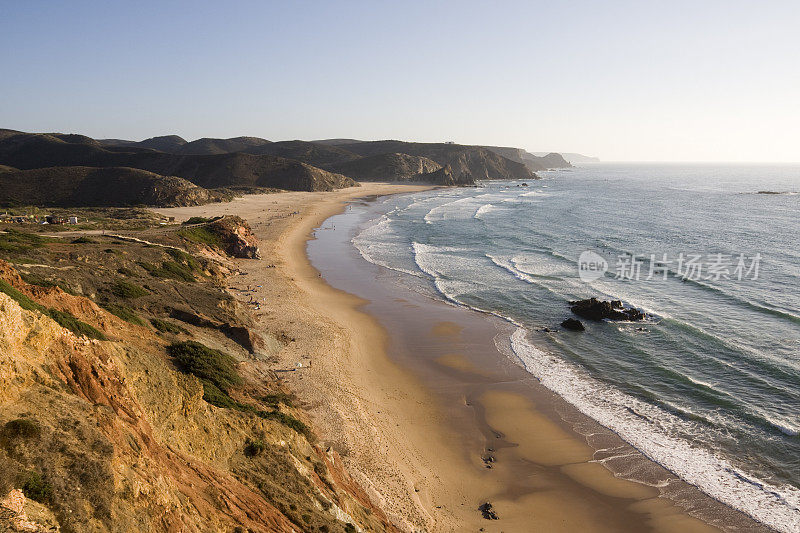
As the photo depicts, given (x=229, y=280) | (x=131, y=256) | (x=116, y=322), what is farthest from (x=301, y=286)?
(x=116, y=322)

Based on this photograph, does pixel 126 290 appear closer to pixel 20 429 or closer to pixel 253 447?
pixel 253 447

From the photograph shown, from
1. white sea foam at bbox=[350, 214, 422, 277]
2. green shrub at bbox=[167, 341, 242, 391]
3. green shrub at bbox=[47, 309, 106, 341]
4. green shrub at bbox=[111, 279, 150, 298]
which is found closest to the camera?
green shrub at bbox=[47, 309, 106, 341]

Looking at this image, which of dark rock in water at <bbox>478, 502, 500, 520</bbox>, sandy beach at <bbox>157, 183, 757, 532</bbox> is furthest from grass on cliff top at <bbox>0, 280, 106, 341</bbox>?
dark rock in water at <bbox>478, 502, 500, 520</bbox>

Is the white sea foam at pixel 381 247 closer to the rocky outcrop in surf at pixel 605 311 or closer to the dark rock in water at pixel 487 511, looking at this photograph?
the rocky outcrop in surf at pixel 605 311

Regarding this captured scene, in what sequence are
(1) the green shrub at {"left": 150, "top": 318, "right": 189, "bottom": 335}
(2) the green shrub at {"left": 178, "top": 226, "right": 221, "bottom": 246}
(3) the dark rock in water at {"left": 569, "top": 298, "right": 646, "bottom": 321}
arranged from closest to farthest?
(1) the green shrub at {"left": 150, "top": 318, "right": 189, "bottom": 335} < (3) the dark rock in water at {"left": 569, "top": 298, "right": 646, "bottom": 321} < (2) the green shrub at {"left": 178, "top": 226, "right": 221, "bottom": 246}

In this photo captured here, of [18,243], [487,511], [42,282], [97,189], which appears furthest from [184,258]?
[97,189]

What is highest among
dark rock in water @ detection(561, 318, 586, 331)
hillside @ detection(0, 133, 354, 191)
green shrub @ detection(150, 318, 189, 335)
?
hillside @ detection(0, 133, 354, 191)

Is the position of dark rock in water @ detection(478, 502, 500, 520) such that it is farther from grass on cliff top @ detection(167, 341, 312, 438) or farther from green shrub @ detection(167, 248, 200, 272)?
green shrub @ detection(167, 248, 200, 272)
